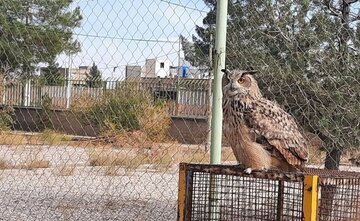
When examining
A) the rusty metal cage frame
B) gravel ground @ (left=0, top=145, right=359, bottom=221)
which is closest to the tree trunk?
gravel ground @ (left=0, top=145, right=359, bottom=221)

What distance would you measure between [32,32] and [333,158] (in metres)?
3.18

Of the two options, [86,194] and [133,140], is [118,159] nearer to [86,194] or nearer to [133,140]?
[133,140]

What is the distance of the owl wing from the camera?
2764 mm

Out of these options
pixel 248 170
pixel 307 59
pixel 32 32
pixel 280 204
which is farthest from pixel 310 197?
pixel 32 32

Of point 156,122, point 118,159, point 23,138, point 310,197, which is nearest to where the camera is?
point 310,197

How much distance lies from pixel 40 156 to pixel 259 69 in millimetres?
7948

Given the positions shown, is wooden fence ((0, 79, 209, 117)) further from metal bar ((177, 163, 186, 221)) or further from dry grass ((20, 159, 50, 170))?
metal bar ((177, 163, 186, 221))

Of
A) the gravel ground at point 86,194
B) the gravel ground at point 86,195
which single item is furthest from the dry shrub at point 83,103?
the gravel ground at point 86,195

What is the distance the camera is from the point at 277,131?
9.12 feet

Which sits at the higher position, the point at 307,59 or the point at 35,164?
the point at 307,59

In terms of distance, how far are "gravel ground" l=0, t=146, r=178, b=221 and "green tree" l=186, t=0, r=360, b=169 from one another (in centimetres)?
244

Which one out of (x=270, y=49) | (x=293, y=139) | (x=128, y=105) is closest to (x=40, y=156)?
(x=128, y=105)

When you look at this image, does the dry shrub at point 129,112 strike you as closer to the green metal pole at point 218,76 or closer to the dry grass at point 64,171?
the dry grass at point 64,171

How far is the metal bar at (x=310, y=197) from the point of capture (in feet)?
7.62
